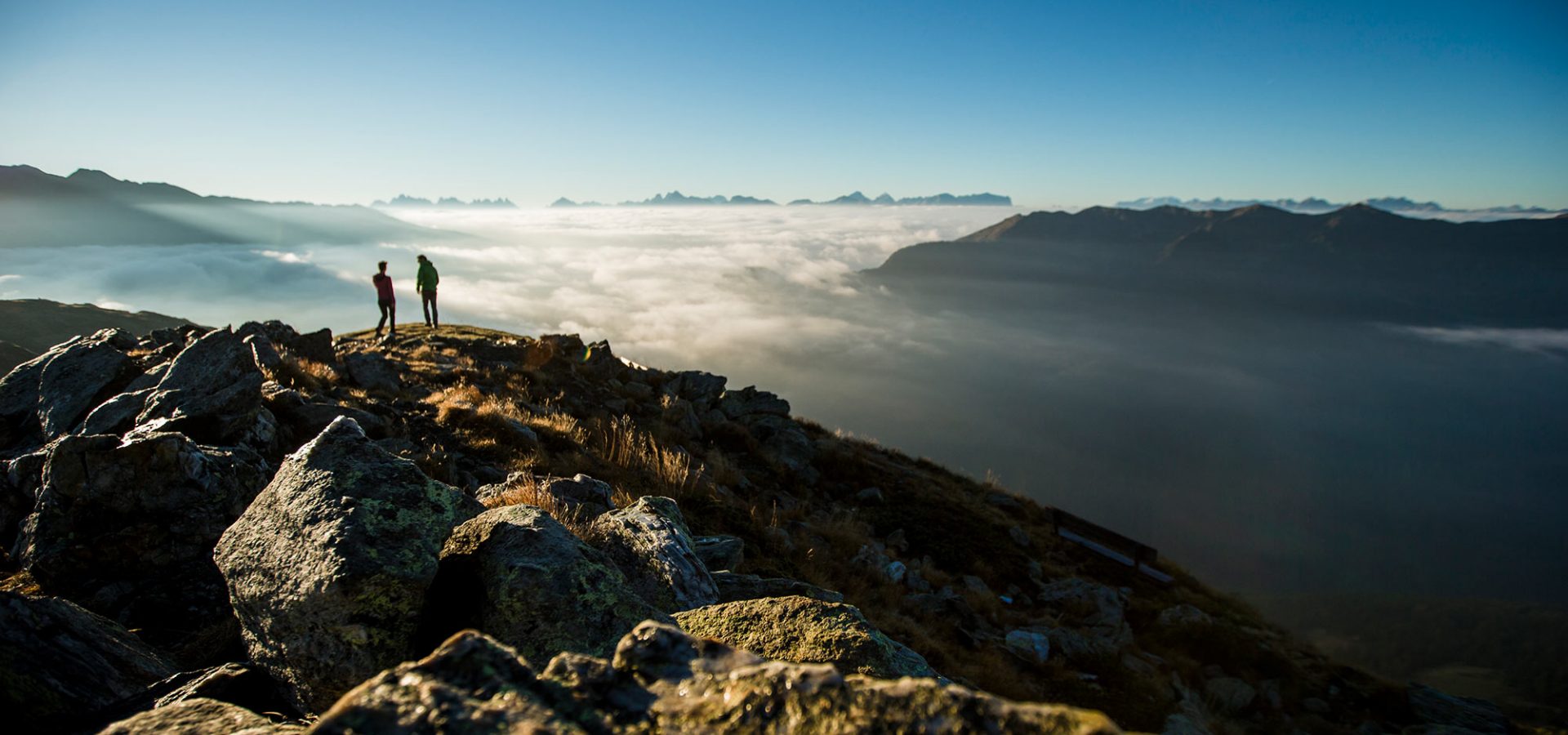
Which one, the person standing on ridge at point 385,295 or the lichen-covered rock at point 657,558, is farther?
the person standing on ridge at point 385,295

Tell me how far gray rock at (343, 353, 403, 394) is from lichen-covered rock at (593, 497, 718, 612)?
10855 mm

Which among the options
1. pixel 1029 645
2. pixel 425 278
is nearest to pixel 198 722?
pixel 1029 645

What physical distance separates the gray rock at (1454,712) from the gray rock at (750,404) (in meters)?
19.3

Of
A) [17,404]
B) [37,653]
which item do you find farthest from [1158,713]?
[17,404]

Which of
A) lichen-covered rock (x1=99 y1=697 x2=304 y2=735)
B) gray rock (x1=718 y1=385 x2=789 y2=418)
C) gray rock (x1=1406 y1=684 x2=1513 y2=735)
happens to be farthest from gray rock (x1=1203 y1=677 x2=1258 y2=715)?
lichen-covered rock (x1=99 y1=697 x2=304 y2=735)

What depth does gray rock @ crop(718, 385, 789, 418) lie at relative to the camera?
2366 cm

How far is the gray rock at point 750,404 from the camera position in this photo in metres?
23.7

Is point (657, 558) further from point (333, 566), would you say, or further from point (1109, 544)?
point (1109, 544)

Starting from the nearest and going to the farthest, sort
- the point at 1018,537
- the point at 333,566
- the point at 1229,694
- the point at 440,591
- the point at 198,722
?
the point at 198,722, the point at 333,566, the point at 440,591, the point at 1229,694, the point at 1018,537

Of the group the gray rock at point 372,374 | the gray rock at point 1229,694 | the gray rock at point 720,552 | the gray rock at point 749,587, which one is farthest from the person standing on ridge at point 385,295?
the gray rock at point 1229,694

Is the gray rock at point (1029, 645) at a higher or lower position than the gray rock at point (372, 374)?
lower

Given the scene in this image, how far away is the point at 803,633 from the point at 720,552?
12.0 ft

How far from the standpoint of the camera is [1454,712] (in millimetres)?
15586

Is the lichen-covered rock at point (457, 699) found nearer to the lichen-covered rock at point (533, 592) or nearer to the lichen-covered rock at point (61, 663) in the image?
the lichen-covered rock at point (533, 592)
